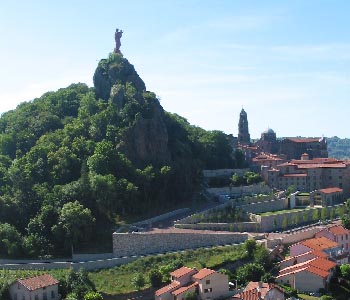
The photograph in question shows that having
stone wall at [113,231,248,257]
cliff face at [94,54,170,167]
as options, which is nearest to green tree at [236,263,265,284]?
stone wall at [113,231,248,257]

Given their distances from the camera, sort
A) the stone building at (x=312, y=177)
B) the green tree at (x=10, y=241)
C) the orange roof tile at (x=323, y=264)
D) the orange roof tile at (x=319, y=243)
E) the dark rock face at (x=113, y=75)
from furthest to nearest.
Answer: the dark rock face at (x=113, y=75) < the stone building at (x=312, y=177) < the orange roof tile at (x=319, y=243) < the green tree at (x=10, y=241) < the orange roof tile at (x=323, y=264)

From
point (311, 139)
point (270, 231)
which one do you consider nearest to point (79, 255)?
point (270, 231)

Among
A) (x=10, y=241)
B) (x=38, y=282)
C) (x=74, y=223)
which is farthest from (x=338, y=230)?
(x=10, y=241)

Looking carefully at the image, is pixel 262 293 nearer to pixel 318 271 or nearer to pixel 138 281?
pixel 318 271

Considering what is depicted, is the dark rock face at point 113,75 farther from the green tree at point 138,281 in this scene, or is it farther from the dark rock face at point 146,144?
the green tree at point 138,281

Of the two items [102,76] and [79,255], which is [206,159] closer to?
[102,76]

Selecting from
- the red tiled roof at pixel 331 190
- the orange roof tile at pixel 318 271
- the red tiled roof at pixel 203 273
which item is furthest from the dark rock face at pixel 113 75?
the orange roof tile at pixel 318 271

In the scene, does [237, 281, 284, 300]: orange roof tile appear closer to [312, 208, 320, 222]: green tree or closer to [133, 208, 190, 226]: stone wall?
[133, 208, 190, 226]: stone wall
